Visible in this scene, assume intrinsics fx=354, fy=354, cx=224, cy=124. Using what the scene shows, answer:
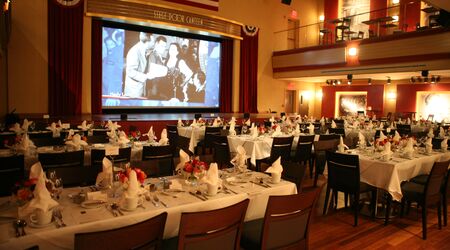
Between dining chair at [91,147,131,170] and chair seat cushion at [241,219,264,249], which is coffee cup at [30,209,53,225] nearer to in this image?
chair seat cushion at [241,219,264,249]

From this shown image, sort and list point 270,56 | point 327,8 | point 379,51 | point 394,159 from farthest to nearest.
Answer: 1. point 327,8
2. point 270,56
3. point 379,51
4. point 394,159

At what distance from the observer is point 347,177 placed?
14.6ft

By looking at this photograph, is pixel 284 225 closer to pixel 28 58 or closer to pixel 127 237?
pixel 127 237

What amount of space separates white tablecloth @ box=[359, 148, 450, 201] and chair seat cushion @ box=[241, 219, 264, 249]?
2249 mm

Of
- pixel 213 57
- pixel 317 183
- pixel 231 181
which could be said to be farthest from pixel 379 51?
pixel 231 181

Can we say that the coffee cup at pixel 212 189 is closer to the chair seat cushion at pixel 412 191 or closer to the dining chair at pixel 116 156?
the dining chair at pixel 116 156

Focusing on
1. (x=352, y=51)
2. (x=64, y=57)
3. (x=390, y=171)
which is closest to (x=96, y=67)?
(x=64, y=57)

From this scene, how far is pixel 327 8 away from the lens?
19047mm

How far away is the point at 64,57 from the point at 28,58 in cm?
100

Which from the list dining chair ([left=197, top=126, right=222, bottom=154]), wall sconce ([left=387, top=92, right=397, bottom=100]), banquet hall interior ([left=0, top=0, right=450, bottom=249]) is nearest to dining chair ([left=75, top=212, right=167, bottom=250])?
banquet hall interior ([left=0, top=0, right=450, bottom=249])

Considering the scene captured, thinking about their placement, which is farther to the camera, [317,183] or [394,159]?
[317,183]

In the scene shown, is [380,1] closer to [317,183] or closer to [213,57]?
[213,57]

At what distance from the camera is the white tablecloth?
4.34 metres

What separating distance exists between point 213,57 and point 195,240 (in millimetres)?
13554
